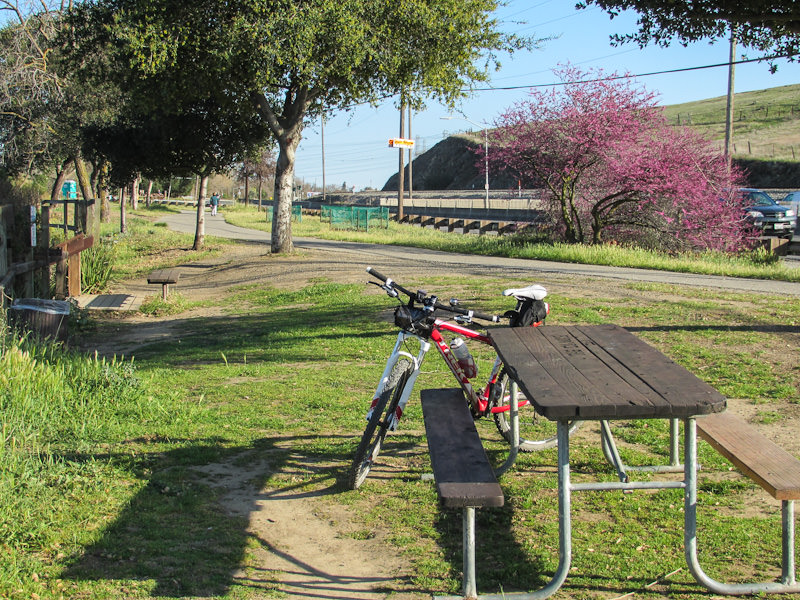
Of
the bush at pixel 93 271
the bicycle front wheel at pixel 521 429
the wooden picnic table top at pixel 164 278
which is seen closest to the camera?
the bicycle front wheel at pixel 521 429

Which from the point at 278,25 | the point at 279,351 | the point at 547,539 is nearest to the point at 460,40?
the point at 278,25

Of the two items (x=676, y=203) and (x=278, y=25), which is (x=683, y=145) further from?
(x=278, y=25)

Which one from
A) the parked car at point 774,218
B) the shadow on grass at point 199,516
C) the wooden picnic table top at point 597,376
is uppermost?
the parked car at point 774,218

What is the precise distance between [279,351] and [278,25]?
29.7 feet

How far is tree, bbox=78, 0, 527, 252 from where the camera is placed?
642 inches

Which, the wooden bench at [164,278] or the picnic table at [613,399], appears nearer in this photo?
the picnic table at [613,399]

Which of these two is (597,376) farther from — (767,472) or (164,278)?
(164,278)

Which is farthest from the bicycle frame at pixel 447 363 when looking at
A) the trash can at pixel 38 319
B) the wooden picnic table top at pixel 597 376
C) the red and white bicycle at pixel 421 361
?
the trash can at pixel 38 319

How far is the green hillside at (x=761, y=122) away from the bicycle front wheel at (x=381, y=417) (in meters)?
45.2

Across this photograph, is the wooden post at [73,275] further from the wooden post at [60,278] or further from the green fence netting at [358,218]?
the green fence netting at [358,218]

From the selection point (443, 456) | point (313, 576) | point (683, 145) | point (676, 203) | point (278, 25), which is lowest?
point (313, 576)

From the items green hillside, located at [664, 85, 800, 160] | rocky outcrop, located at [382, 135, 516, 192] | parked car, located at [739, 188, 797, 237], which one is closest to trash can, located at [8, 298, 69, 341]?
parked car, located at [739, 188, 797, 237]

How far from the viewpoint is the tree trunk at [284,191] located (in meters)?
20.5

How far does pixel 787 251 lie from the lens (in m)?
20.7
